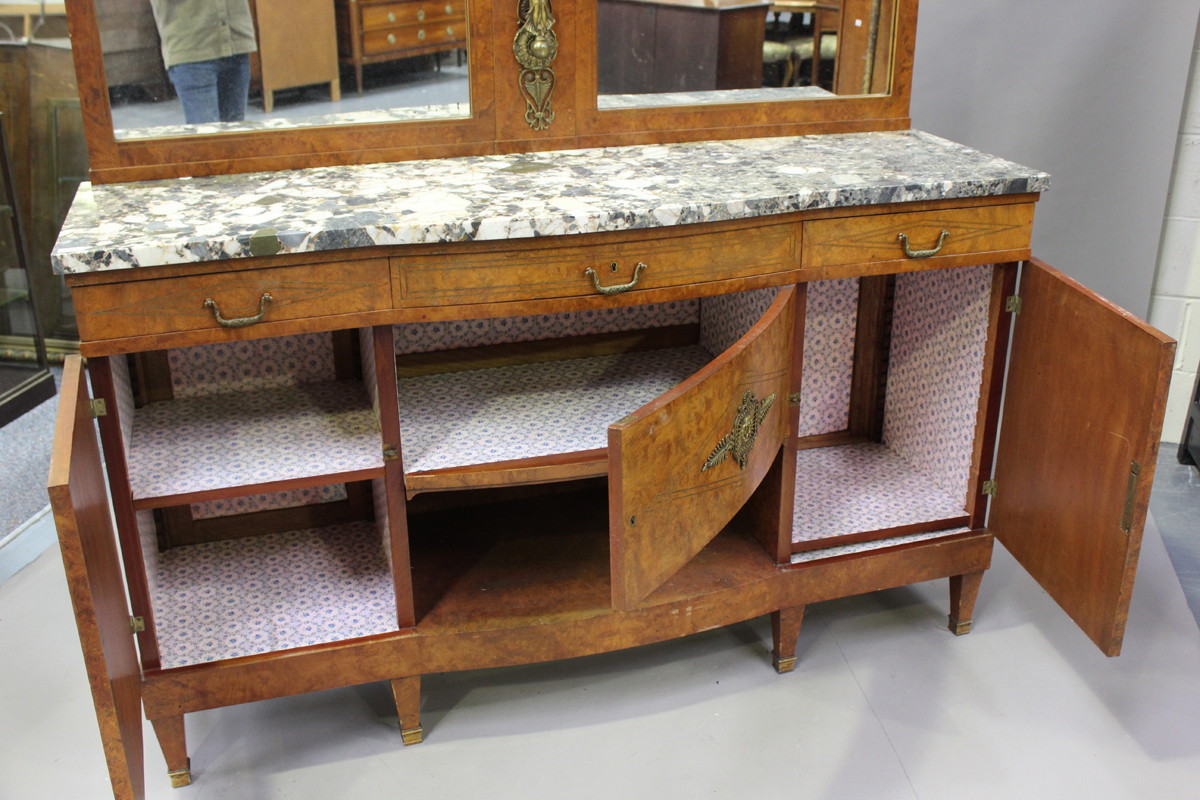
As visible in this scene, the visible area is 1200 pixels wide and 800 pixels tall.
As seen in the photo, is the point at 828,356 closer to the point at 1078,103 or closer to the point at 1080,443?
the point at 1080,443

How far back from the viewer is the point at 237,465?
1807mm

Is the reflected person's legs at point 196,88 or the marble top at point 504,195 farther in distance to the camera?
the reflected person's legs at point 196,88

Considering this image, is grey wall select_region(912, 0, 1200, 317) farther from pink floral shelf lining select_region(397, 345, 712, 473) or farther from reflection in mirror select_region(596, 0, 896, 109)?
pink floral shelf lining select_region(397, 345, 712, 473)

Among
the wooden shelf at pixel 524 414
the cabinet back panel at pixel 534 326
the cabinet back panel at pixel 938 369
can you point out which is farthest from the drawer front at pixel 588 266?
the cabinet back panel at pixel 938 369

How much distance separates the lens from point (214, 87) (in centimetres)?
188

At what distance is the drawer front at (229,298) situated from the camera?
1543 mm

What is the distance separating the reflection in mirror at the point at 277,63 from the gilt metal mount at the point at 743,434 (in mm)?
820

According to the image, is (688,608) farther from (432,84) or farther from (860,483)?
(432,84)

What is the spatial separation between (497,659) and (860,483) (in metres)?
0.94

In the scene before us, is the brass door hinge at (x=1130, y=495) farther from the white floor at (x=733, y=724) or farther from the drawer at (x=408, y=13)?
the drawer at (x=408, y=13)

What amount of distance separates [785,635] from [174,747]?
3.92 ft

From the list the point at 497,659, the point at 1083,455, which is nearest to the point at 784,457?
the point at 1083,455

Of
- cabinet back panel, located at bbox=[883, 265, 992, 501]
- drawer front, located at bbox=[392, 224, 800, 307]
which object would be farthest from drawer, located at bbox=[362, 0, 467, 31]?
cabinet back panel, located at bbox=[883, 265, 992, 501]

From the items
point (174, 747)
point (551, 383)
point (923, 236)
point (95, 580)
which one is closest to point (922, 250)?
point (923, 236)
